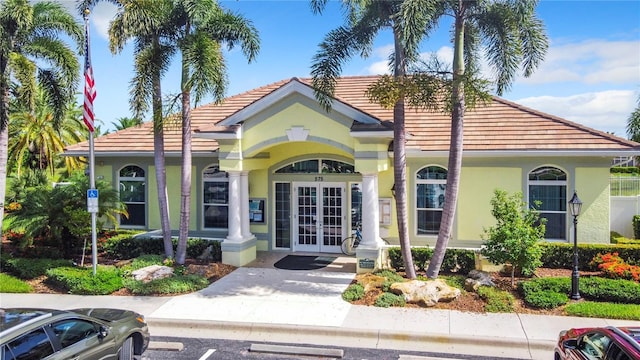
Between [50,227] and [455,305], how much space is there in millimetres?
11663

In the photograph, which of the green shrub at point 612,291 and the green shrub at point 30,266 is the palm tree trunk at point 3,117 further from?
the green shrub at point 612,291

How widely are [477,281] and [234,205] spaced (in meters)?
7.36

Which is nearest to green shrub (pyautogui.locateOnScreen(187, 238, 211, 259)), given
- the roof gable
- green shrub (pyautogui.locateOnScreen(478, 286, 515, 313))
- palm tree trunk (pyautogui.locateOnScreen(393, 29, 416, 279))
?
the roof gable

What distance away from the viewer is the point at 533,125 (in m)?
16.1

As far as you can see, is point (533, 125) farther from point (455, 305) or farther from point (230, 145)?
point (230, 145)

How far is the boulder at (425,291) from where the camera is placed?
11508mm

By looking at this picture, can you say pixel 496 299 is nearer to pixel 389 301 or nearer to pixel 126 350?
pixel 389 301

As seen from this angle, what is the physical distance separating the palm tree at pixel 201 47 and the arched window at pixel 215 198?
3.33 metres

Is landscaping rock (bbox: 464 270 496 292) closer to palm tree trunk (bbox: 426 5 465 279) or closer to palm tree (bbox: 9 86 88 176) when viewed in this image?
palm tree trunk (bbox: 426 5 465 279)

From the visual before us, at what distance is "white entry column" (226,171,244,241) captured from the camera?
15414 millimetres

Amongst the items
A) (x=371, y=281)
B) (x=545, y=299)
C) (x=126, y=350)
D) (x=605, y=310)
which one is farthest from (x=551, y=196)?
(x=126, y=350)

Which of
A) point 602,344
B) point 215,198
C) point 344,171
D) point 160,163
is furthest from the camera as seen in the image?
point 215,198

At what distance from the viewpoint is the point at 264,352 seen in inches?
371

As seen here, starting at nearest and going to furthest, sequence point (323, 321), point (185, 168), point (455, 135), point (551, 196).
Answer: point (323, 321) < point (455, 135) < point (185, 168) < point (551, 196)
